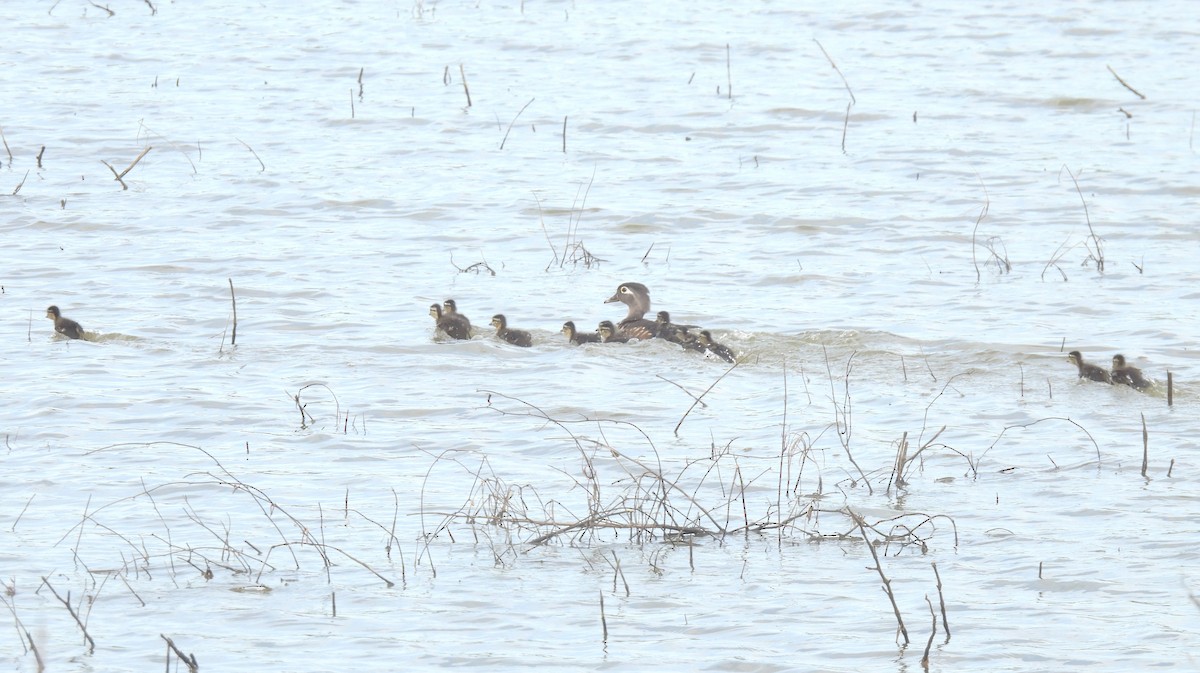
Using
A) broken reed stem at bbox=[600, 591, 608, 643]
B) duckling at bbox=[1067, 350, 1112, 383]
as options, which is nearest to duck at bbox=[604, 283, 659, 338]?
duckling at bbox=[1067, 350, 1112, 383]

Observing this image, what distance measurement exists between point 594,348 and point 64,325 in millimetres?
3460

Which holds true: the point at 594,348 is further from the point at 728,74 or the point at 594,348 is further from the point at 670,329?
the point at 728,74

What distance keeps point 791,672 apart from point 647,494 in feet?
4.95

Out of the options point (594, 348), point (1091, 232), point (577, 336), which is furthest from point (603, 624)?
point (1091, 232)

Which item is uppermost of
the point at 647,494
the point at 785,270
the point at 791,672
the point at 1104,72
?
the point at 1104,72

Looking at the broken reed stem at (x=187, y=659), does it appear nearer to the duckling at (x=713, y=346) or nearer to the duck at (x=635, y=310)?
the duckling at (x=713, y=346)

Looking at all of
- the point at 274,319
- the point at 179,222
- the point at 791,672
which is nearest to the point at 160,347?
the point at 274,319

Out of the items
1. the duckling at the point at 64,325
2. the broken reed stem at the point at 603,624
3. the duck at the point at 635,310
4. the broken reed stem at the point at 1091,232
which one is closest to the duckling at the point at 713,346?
the duck at the point at 635,310

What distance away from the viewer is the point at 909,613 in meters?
6.36

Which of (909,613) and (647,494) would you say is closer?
(909,613)

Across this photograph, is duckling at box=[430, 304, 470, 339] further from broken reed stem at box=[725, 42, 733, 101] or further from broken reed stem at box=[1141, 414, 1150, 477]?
broken reed stem at box=[725, 42, 733, 101]

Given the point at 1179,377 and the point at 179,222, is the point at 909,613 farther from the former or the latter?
the point at 179,222

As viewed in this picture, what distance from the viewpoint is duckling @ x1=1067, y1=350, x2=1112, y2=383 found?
966 centimetres

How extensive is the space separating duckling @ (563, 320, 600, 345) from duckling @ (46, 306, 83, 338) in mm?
3174
